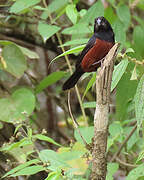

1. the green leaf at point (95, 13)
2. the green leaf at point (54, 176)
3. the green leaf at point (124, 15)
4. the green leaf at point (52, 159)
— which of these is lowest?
the green leaf at point (52, 159)

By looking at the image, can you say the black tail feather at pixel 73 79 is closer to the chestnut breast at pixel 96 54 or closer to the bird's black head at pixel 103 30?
the chestnut breast at pixel 96 54

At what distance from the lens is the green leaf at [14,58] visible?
93.2 inches

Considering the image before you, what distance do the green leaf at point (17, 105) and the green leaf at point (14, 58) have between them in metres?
0.14

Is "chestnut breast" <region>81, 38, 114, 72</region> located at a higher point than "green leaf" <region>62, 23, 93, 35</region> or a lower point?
lower

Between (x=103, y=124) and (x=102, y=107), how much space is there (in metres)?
0.06

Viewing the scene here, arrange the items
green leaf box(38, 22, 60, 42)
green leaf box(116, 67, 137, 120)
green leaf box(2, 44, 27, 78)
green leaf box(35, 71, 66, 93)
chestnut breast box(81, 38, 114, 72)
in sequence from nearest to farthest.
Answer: green leaf box(116, 67, 137, 120) < chestnut breast box(81, 38, 114, 72) < green leaf box(38, 22, 60, 42) < green leaf box(2, 44, 27, 78) < green leaf box(35, 71, 66, 93)

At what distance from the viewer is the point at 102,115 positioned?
50.0 inches

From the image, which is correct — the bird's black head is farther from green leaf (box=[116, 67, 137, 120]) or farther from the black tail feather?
green leaf (box=[116, 67, 137, 120])

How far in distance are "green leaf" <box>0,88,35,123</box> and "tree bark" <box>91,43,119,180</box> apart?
92cm

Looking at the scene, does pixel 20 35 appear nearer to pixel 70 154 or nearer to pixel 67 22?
pixel 67 22

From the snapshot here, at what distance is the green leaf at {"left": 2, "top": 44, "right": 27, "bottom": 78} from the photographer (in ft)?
7.77

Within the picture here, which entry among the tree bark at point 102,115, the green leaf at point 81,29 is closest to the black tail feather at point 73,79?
the green leaf at point 81,29

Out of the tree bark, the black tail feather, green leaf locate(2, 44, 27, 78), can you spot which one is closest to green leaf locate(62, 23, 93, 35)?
the black tail feather

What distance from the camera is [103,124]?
1.27 m
